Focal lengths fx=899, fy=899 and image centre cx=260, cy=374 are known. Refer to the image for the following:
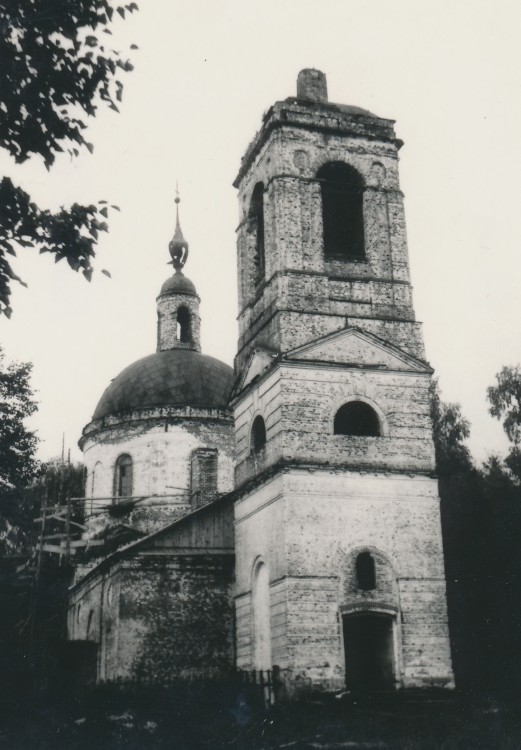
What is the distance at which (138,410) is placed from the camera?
2658 centimetres

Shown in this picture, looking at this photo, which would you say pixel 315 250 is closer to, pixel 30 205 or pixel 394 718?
pixel 394 718

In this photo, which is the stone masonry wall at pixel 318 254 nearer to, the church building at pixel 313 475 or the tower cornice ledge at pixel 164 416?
the church building at pixel 313 475

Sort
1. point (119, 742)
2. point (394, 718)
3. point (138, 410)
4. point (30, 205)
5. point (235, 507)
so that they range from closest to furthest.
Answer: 1. point (30, 205)
2. point (119, 742)
3. point (394, 718)
4. point (235, 507)
5. point (138, 410)

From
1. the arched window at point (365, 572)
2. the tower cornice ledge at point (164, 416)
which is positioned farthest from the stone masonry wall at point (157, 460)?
the arched window at point (365, 572)

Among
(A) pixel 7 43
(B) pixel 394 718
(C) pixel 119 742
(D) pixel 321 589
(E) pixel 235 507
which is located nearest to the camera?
(A) pixel 7 43

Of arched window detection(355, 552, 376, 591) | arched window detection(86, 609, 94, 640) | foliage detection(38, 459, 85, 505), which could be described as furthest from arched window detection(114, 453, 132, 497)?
foliage detection(38, 459, 85, 505)

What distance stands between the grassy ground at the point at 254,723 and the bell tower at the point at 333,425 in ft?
3.67

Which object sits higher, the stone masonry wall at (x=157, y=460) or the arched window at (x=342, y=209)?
the arched window at (x=342, y=209)

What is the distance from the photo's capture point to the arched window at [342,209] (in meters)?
21.1

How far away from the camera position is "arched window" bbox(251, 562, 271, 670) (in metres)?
18.5

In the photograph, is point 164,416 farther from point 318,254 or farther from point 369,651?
point 369,651

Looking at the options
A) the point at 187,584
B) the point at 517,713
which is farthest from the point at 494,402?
the point at 517,713

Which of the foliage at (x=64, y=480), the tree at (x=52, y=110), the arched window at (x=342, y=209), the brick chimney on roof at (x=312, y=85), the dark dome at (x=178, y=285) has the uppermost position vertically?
Answer: the brick chimney on roof at (x=312, y=85)

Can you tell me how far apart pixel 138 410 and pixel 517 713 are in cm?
1464
